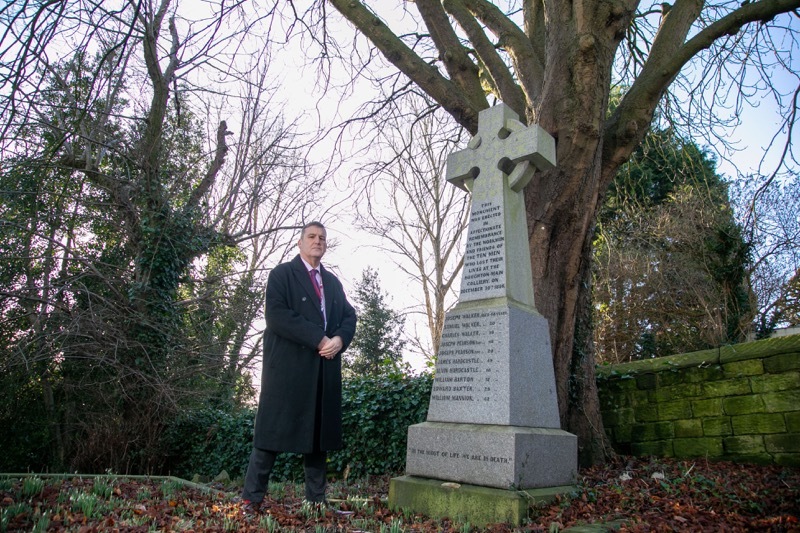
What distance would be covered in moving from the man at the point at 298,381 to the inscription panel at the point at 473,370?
0.79m

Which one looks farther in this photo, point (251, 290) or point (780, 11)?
point (251, 290)

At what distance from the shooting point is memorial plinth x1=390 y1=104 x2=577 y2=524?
149 inches

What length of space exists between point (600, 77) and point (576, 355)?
2.91 metres

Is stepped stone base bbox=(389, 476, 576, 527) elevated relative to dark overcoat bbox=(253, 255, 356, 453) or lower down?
lower down

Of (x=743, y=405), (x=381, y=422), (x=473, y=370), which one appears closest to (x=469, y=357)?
(x=473, y=370)

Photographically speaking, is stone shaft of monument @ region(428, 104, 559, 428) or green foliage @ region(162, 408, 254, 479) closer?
stone shaft of monument @ region(428, 104, 559, 428)

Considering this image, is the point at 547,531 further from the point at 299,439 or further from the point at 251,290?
the point at 251,290

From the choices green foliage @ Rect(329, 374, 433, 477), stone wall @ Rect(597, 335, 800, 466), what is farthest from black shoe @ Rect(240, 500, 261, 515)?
stone wall @ Rect(597, 335, 800, 466)

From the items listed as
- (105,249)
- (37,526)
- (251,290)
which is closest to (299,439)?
(37,526)

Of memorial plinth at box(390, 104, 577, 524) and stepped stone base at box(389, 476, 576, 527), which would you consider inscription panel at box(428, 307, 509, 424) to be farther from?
stepped stone base at box(389, 476, 576, 527)

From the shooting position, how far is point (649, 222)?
573 inches

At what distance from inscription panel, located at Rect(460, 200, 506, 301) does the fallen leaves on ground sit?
1623 millimetres

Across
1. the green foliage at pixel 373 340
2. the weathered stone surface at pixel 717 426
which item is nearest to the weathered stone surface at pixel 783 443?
the weathered stone surface at pixel 717 426

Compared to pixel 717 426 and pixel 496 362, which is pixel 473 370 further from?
pixel 717 426
